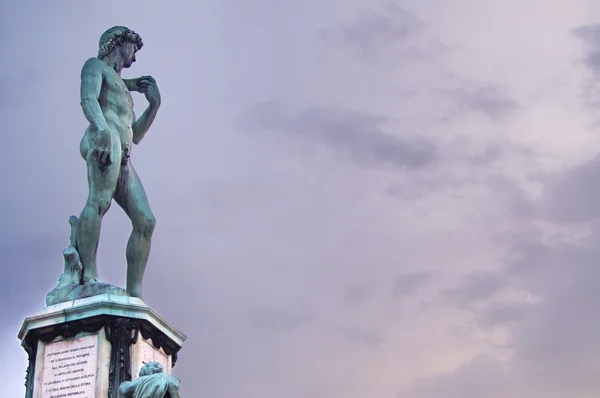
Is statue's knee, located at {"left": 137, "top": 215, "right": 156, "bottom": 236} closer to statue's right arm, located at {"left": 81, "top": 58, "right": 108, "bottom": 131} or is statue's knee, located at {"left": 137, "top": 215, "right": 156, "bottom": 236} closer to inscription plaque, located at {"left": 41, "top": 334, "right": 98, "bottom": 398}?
statue's right arm, located at {"left": 81, "top": 58, "right": 108, "bottom": 131}

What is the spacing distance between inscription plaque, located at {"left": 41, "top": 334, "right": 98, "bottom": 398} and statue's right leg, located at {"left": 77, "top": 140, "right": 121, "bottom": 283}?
1232 mm

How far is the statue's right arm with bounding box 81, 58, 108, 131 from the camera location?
17.2 metres

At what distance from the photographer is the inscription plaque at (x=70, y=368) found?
15.4 metres

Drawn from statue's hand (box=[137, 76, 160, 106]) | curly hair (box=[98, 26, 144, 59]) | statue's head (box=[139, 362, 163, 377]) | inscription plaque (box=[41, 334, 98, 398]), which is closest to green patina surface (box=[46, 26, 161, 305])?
curly hair (box=[98, 26, 144, 59])

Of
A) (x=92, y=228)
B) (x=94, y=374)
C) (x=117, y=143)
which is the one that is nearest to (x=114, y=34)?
(x=117, y=143)

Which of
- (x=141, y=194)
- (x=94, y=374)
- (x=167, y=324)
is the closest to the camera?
(x=94, y=374)

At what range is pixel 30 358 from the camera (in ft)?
53.3

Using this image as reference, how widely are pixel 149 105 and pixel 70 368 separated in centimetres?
545

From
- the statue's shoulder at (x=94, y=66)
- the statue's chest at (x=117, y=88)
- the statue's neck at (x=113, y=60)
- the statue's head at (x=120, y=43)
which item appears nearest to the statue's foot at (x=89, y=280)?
the statue's chest at (x=117, y=88)

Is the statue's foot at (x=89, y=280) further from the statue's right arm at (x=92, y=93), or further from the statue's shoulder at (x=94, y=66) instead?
the statue's shoulder at (x=94, y=66)

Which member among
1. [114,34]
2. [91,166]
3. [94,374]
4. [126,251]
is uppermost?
[114,34]

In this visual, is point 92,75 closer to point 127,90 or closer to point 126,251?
point 127,90

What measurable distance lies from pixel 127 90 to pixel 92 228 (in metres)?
2.92

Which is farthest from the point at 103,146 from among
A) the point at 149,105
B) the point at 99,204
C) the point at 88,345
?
the point at 88,345
